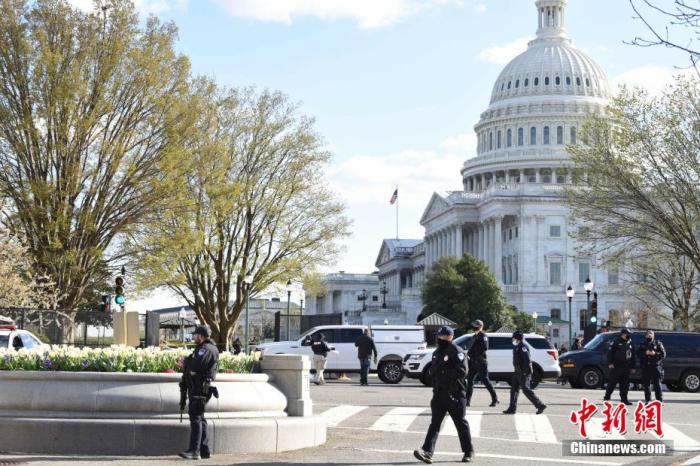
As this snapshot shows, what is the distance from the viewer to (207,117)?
162ft

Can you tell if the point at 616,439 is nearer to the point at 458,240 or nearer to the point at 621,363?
the point at 621,363

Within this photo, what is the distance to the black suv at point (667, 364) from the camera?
130 feet

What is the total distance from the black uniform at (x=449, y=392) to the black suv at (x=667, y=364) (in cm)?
2404

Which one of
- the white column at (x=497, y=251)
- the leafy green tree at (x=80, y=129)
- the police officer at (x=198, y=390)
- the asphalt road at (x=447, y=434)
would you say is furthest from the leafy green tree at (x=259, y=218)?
the white column at (x=497, y=251)

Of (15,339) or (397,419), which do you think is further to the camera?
(15,339)

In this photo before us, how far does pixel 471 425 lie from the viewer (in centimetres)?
2252

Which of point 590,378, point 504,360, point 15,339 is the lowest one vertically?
point 590,378

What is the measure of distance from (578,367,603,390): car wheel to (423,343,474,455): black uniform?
949 inches

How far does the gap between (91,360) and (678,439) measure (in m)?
9.54

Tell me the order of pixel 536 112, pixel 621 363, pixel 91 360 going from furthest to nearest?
1. pixel 536 112
2. pixel 621 363
3. pixel 91 360

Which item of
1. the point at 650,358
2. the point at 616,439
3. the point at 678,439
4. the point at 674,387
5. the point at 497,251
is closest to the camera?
the point at 616,439

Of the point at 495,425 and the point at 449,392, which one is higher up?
the point at 449,392

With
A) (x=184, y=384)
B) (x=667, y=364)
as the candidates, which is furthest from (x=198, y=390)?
(x=667, y=364)

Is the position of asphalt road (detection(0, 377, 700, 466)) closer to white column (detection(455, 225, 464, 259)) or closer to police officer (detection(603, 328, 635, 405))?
police officer (detection(603, 328, 635, 405))
